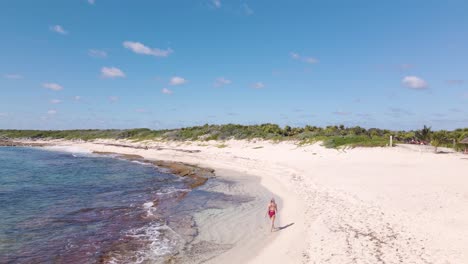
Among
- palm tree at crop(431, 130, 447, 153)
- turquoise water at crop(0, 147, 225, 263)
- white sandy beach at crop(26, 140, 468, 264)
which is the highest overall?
palm tree at crop(431, 130, 447, 153)

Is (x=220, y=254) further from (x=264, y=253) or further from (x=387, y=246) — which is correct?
(x=387, y=246)

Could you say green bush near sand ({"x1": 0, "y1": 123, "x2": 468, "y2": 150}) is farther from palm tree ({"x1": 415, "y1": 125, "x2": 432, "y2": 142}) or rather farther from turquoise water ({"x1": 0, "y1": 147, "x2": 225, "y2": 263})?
turquoise water ({"x1": 0, "y1": 147, "x2": 225, "y2": 263})

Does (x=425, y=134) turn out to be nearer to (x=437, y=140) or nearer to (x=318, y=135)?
(x=437, y=140)

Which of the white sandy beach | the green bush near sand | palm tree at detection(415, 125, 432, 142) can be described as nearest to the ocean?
the white sandy beach

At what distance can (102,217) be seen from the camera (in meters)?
15.1

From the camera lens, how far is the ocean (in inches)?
427

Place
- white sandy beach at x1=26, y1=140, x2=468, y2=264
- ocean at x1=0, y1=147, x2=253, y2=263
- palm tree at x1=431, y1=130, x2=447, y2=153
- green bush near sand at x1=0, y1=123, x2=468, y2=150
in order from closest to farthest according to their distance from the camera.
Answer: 1. white sandy beach at x1=26, y1=140, x2=468, y2=264
2. ocean at x1=0, y1=147, x2=253, y2=263
3. palm tree at x1=431, y1=130, x2=447, y2=153
4. green bush near sand at x1=0, y1=123, x2=468, y2=150

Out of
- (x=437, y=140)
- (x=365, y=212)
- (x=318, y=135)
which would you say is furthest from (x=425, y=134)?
(x=365, y=212)

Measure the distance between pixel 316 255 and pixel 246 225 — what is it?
441 centimetres

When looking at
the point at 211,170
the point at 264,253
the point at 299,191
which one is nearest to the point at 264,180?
the point at 299,191

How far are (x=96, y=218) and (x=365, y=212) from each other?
11863mm

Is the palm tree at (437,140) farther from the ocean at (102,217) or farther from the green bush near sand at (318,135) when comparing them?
the ocean at (102,217)

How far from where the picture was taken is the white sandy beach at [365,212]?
31.5 feet

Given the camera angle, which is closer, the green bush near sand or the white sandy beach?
the white sandy beach
